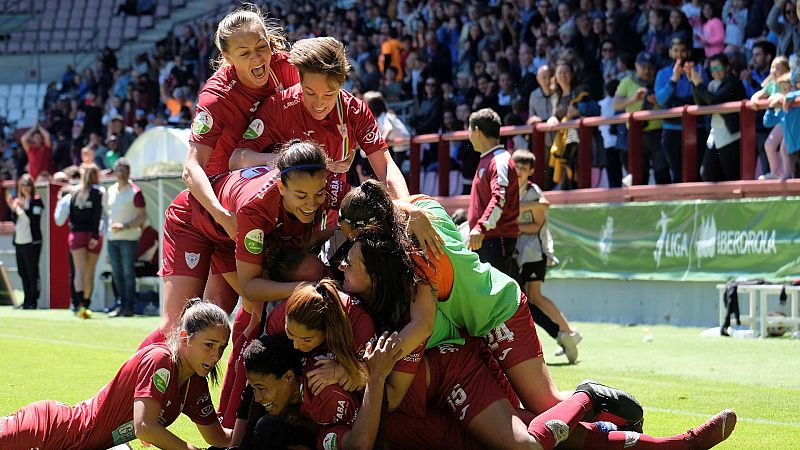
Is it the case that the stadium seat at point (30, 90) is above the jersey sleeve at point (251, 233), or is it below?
above

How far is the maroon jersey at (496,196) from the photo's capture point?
9.38 m

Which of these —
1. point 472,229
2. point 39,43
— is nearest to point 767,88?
point 472,229

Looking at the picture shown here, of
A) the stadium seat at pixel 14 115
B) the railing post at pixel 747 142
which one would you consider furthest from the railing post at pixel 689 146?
the stadium seat at pixel 14 115

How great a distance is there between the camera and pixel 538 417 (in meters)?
5.12

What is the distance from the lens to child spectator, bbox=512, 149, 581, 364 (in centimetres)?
979

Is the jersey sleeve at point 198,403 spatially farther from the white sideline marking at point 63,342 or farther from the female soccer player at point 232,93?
the white sideline marking at point 63,342

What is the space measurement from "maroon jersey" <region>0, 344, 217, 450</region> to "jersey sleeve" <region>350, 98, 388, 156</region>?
5.63 feet

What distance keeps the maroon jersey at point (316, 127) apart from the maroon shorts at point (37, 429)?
172cm

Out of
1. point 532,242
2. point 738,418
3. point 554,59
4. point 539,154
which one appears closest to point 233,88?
point 738,418

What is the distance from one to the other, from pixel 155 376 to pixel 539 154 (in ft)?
30.7

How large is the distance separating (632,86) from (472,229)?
463 cm

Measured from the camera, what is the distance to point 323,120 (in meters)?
6.20

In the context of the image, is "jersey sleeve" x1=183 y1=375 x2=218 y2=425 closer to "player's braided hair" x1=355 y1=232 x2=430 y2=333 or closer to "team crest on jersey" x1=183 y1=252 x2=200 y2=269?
"player's braided hair" x1=355 y1=232 x2=430 y2=333

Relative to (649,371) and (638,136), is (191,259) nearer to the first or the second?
(649,371)
